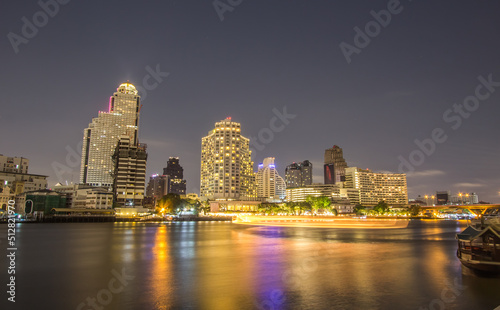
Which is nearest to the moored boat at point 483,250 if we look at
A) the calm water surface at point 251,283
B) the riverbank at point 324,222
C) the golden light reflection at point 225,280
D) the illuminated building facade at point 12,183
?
the calm water surface at point 251,283

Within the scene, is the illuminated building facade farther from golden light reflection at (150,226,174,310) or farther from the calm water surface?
golden light reflection at (150,226,174,310)

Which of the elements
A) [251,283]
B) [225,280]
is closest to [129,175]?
[225,280]

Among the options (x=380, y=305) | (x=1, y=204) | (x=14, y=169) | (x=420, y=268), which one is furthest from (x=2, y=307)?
(x=14, y=169)

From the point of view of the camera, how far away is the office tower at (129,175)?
182 m

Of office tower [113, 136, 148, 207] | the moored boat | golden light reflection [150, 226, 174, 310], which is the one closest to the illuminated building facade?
office tower [113, 136, 148, 207]

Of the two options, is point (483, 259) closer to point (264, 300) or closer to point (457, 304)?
point (457, 304)

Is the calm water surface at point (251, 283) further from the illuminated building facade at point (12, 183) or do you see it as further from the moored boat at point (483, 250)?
the illuminated building facade at point (12, 183)

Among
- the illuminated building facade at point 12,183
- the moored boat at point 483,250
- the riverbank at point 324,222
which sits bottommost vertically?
the riverbank at point 324,222

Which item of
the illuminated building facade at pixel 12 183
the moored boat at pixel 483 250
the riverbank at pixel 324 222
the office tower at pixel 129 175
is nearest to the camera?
the moored boat at pixel 483 250

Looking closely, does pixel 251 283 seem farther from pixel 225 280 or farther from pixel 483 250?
pixel 483 250

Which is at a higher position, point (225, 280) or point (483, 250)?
point (483, 250)

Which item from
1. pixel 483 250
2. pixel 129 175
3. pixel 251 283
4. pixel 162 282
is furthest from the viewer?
pixel 129 175

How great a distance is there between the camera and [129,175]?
186 meters

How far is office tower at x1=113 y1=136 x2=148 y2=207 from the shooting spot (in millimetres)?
182250
